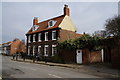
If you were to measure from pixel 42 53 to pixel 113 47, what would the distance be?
54.0ft

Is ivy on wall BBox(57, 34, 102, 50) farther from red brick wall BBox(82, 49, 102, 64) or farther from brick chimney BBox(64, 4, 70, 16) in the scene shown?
brick chimney BBox(64, 4, 70, 16)

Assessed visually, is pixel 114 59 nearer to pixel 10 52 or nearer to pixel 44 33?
pixel 44 33

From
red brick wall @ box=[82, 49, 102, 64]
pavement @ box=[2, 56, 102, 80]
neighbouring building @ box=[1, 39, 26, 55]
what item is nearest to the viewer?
pavement @ box=[2, 56, 102, 80]

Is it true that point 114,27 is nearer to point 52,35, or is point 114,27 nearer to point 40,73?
point 52,35

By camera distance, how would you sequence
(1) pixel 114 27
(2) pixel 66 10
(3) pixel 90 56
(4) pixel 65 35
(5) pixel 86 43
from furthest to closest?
1. (2) pixel 66 10
2. (4) pixel 65 35
3. (1) pixel 114 27
4. (3) pixel 90 56
5. (5) pixel 86 43

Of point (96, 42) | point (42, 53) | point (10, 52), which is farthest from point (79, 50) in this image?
point (10, 52)

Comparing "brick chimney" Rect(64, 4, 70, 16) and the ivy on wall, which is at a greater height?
"brick chimney" Rect(64, 4, 70, 16)

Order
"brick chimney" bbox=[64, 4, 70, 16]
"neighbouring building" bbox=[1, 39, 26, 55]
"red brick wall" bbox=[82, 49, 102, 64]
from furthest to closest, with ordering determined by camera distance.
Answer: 1. "neighbouring building" bbox=[1, 39, 26, 55]
2. "brick chimney" bbox=[64, 4, 70, 16]
3. "red brick wall" bbox=[82, 49, 102, 64]

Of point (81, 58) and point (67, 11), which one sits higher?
point (67, 11)

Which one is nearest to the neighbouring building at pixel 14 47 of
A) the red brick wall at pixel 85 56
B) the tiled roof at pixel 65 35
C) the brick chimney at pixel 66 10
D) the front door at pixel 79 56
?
the tiled roof at pixel 65 35

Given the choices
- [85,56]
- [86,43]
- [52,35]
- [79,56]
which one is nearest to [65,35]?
[52,35]

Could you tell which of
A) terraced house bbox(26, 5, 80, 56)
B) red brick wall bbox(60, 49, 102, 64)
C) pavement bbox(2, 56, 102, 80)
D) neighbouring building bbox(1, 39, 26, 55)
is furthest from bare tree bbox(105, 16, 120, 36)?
neighbouring building bbox(1, 39, 26, 55)

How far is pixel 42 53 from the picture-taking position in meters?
26.9

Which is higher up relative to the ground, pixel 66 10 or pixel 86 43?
pixel 66 10
